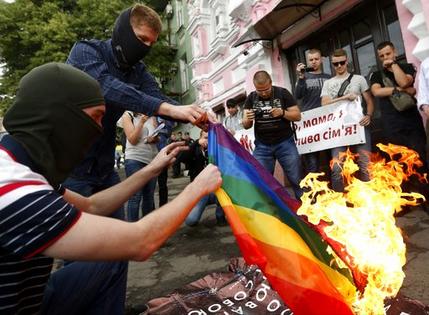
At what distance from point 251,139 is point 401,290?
4783 millimetres

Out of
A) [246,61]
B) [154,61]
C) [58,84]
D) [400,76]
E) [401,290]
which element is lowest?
[401,290]

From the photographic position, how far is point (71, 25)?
15.7 meters

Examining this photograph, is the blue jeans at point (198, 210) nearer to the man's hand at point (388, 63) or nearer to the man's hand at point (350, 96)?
the man's hand at point (350, 96)

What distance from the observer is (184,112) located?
7.59ft

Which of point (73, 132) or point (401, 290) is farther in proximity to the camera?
point (401, 290)

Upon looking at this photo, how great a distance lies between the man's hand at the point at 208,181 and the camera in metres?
1.69

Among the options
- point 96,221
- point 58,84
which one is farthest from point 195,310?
point 58,84

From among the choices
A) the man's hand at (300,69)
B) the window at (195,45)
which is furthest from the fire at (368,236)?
the window at (195,45)

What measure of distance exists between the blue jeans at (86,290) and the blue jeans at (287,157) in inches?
124

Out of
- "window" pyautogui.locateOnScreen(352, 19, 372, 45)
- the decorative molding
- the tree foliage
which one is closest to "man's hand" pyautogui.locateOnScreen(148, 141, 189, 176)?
the decorative molding

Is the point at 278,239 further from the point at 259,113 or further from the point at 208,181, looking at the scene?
the point at 259,113

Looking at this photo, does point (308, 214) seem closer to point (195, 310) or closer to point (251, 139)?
point (195, 310)

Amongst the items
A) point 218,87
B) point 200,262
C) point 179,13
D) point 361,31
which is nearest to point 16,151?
point 200,262

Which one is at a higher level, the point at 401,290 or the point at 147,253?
the point at 147,253
